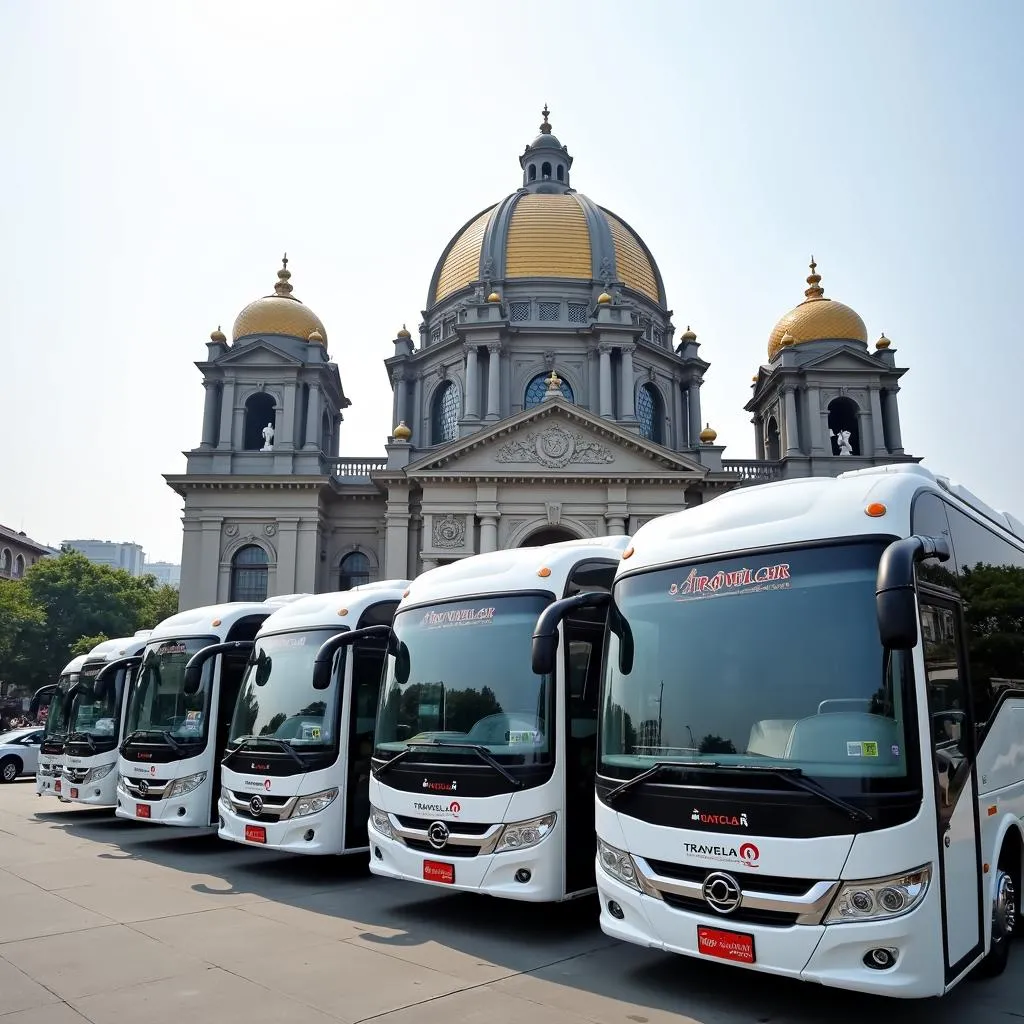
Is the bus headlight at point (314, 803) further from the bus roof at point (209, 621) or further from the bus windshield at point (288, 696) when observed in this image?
the bus roof at point (209, 621)

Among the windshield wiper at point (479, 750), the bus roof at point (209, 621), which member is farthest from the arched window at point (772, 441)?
the windshield wiper at point (479, 750)

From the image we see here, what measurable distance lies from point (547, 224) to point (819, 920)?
136 feet

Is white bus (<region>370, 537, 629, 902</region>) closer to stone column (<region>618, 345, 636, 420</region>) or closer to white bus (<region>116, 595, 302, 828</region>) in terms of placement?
white bus (<region>116, 595, 302, 828</region>)

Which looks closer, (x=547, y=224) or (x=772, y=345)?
(x=772, y=345)

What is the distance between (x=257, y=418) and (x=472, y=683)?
31.9m

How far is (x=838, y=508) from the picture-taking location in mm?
5602

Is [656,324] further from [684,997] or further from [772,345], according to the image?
[684,997]

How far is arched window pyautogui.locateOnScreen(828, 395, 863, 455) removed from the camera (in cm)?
3731

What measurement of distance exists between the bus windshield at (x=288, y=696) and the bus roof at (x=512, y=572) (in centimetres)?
167

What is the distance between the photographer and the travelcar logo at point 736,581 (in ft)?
18.3

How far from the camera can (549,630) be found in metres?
6.47

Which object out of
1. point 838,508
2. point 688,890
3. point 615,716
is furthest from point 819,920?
point 838,508

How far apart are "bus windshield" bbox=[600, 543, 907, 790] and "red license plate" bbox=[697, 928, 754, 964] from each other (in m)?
0.83

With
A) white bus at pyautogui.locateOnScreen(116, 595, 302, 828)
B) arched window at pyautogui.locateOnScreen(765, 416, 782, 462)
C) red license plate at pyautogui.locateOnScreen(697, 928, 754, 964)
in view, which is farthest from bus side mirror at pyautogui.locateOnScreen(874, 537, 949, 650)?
arched window at pyautogui.locateOnScreen(765, 416, 782, 462)
